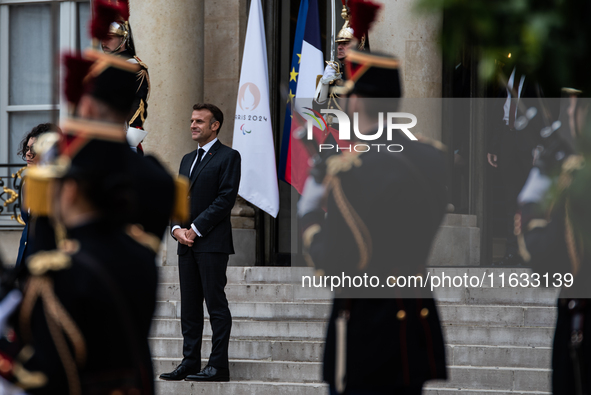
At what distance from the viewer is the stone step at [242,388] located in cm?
649

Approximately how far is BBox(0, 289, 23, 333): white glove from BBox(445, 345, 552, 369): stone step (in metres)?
4.70

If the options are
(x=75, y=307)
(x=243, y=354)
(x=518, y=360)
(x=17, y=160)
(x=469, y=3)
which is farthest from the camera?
(x=17, y=160)

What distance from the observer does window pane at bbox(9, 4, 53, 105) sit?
12.0m

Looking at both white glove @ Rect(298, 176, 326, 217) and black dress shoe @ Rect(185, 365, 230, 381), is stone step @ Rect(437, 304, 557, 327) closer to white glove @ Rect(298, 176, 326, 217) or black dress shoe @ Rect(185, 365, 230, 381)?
black dress shoe @ Rect(185, 365, 230, 381)

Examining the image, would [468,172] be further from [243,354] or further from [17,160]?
[17,160]

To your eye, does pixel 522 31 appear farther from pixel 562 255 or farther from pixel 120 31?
pixel 120 31

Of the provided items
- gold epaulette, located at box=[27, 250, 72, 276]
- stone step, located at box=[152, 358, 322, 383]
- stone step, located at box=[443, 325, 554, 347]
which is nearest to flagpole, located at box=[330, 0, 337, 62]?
stone step, located at box=[443, 325, 554, 347]

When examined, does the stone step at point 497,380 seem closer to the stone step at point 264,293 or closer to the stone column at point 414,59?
the stone step at point 264,293

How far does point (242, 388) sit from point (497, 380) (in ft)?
6.40

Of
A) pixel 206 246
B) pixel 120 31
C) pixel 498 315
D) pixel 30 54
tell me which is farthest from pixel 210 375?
pixel 30 54

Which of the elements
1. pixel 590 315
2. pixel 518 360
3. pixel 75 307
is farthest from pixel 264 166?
pixel 75 307

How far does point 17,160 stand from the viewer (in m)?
11.7

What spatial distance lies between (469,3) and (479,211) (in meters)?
7.98

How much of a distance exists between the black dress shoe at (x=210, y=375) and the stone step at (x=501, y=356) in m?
1.76
